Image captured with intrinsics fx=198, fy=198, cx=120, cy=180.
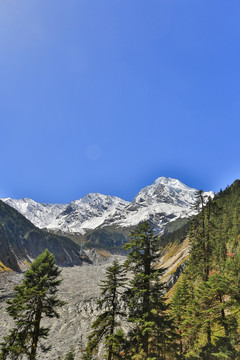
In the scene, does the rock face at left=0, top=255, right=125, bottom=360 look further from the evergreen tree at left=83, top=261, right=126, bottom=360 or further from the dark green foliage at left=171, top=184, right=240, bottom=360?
the dark green foliage at left=171, top=184, right=240, bottom=360

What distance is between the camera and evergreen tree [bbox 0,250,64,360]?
57.2 feet

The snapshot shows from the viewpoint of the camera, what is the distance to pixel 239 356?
1350cm

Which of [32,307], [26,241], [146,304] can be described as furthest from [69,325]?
[26,241]

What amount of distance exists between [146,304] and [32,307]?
1058 cm

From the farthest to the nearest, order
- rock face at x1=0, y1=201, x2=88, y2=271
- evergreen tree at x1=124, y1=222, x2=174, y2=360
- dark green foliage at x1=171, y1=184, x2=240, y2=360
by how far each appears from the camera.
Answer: rock face at x1=0, y1=201, x2=88, y2=271
evergreen tree at x1=124, y1=222, x2=174, y2=360
dark green foliage at x1=171, y1=184, x2=240, y2=360

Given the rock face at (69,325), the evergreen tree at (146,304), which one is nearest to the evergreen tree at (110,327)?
the evergreen tree at (146,304)

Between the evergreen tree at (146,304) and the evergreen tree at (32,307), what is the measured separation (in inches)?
331

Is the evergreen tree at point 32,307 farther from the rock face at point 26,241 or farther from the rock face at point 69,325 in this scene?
the rock face at point 26,241

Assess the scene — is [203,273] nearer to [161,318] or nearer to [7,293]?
[161,318]

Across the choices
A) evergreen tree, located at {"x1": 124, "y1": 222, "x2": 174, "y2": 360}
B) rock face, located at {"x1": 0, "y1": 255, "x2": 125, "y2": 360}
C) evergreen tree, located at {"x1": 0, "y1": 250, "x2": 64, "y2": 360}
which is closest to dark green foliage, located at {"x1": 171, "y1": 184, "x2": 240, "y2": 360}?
evergreen tree, located at {"x1": 124, "y1": 222, "x2": 174, "y2": 360}

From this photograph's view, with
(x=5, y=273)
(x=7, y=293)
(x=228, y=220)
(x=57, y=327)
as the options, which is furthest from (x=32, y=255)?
(x=228, y=220)

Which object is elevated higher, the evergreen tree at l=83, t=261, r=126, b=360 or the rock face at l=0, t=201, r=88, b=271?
the rock face at l=0, t=201, r=88, b=271

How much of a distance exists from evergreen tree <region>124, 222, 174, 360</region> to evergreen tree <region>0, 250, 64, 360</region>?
8404 millimetres

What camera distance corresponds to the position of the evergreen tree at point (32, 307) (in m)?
17.4
